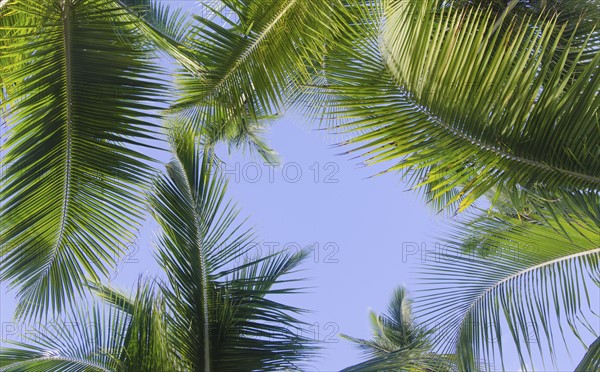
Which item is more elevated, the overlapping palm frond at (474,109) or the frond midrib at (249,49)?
the frond midrib at (249,49)

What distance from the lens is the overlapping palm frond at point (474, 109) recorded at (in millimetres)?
3014

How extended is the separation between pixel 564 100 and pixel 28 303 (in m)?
3.78

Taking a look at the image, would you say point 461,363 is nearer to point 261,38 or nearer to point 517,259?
point 517,259

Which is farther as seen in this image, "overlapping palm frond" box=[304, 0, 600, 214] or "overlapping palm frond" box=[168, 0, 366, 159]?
"overlapping palm frond" box=[168, 0, 366, 159]

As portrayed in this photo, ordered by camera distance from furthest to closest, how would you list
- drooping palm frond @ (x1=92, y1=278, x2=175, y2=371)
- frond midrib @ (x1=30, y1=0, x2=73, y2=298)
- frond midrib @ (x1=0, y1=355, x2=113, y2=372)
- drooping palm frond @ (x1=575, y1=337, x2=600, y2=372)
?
frond midrib @ (x1=0, y1=355, x2=113, y2=372) < drooping palm frond @ (x1=92, y1=278, x2=175, y2=371) < frond midrib @ (x1=30, y1=0, x2=73, y2=298) < drooping palm frond @ (x1=575, y1=337, x2=600, y2=372)

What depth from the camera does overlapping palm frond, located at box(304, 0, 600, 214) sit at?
9.89 feet

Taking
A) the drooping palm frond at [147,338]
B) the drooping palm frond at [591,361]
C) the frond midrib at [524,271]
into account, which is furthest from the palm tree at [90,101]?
the drooping palm frond at [591,361]

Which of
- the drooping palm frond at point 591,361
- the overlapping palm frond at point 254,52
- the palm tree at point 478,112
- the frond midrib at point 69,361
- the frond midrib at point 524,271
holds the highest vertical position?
the overlapping palm frond at point 254,52

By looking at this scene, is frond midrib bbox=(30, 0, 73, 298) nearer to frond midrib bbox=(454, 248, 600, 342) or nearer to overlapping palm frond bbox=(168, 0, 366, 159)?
overlapping palm frond bbox=(168, 0, 366, 159)

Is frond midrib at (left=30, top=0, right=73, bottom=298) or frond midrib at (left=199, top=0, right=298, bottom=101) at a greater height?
frond midrib at (left=199, top=0, right=298, bottom=101)

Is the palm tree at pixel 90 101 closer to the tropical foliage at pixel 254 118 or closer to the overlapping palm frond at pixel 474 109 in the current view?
the tropical foliage at pixel 254 118

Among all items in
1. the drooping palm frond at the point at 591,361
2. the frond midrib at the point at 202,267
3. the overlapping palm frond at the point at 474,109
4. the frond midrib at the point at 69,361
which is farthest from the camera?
the frond midrib at the point at 202,267

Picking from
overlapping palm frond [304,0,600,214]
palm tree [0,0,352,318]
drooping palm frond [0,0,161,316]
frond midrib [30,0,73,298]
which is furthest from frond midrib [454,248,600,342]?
frond midrib [30,0,73,298]

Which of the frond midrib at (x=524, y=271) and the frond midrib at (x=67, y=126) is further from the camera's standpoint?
the frond midrib at (x=67, y=126)
